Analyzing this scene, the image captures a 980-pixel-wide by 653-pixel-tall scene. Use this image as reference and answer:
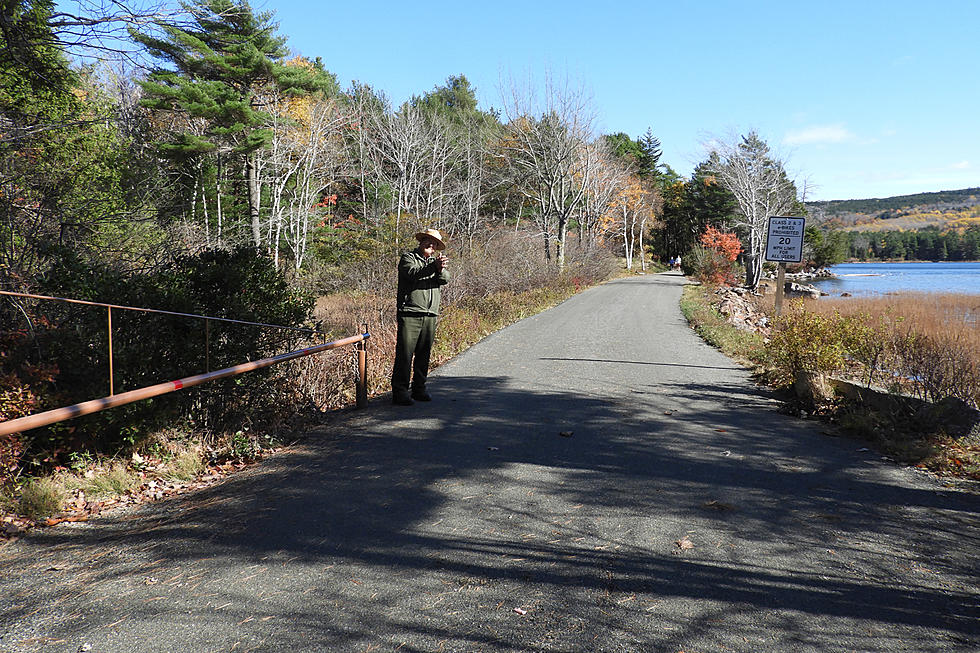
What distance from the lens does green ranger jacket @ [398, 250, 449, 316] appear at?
7.09 m

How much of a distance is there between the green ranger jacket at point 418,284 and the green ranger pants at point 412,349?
0.11m

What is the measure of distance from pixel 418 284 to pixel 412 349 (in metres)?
0.78

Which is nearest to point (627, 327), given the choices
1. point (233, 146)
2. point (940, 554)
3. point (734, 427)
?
point (734, 427)

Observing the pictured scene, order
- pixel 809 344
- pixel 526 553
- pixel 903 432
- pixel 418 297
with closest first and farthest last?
pixel 526 553 → pixel 903 432 → pixel 418 297 → pixel 809 344

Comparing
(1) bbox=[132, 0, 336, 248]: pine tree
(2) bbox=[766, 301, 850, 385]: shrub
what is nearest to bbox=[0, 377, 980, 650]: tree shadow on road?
(2) bbox=[766, 301, 850, 385]: shrub

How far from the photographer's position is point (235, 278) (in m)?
6.66

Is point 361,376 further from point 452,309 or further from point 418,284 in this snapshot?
point 452,309

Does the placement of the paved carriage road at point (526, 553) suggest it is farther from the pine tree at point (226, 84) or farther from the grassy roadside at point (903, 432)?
the pine tree at point (226, 84)

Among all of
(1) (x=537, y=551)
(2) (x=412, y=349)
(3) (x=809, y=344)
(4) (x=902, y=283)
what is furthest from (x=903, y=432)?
(4) (x=902, y=283)

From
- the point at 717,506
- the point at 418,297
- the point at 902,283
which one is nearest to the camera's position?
the point at 717,506

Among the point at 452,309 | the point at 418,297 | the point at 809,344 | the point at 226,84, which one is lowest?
the point at 809,344

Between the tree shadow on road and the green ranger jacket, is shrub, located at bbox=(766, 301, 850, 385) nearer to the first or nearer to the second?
the tree shadow on road

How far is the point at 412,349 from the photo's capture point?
7355mm

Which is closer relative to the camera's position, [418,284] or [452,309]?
[418,284]
